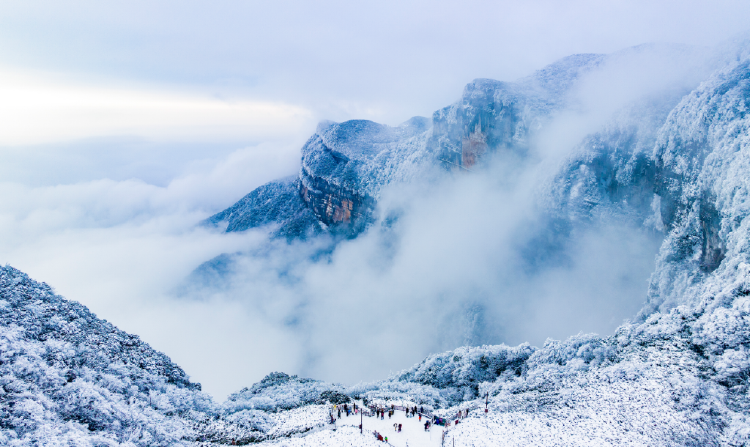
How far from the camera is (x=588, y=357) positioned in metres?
45.6

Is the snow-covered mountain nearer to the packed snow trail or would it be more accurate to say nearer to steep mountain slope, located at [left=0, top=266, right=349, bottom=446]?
steep mountain slope, located at [left=0, top=266, right=349, bottom=446]

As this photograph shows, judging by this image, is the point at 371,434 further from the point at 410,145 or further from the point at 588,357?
the point at 410,145

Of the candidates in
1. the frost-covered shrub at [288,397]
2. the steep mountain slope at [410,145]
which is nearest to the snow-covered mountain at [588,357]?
the frost-covered shrub at [288,397]

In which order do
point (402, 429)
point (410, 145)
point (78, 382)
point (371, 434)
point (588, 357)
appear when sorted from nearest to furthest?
1. point (78, 382)
2. point (371, 434)
3. point (402, 429)
4. point (588, 357)
5. point (410, 145)

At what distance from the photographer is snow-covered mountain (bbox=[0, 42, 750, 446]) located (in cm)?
3123

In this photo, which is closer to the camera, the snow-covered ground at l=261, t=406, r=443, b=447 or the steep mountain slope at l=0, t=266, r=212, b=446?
the steep mountain slope at l=0, t=266, r=212, b=446

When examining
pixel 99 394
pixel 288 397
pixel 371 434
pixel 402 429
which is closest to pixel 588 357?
pixel 402 429

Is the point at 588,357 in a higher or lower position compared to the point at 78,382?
lower

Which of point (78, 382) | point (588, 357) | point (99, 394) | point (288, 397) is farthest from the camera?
point (288, 397)

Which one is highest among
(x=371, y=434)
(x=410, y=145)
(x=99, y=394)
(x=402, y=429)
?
(x=410, y=145)

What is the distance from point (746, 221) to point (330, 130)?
165 metres

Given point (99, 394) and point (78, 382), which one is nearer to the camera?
point (99, 394)

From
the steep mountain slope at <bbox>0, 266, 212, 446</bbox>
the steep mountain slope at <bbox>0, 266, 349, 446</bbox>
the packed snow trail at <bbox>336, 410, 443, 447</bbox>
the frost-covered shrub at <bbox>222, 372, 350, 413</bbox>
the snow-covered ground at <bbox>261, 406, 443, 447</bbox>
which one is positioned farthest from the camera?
the frost-covered shrub at <bbox>222, 372, 350, 413</bbox>

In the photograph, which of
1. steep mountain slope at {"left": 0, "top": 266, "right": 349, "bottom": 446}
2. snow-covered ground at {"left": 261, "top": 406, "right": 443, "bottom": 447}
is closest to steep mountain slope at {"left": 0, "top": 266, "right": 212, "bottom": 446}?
steep mountain slope at {"left": 0, "top": 266, "right": 349, "bottom": 446}
